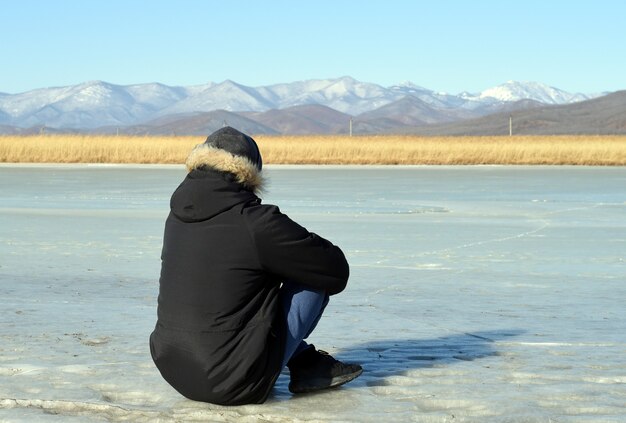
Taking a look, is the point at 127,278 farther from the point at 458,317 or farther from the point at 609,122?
the point at 609,122

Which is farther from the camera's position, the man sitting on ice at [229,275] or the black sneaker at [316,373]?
the black sneaker at [316,373]

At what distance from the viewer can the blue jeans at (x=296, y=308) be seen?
441 centimetres

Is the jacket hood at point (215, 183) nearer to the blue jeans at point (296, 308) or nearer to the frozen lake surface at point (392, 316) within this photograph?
the blue jeans at point (296, 308)

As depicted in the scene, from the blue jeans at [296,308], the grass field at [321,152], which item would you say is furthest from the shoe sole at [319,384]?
the grass field at [321,152]

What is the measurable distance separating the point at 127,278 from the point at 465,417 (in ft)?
15.8

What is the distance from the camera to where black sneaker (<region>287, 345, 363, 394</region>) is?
456 cm

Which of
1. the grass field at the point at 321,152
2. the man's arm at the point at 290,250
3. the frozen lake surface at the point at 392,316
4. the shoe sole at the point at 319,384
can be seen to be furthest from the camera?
the grass field at the point at 321,152

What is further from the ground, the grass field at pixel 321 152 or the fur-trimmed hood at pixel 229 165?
the fur-trimmed hood at pixel 229 165

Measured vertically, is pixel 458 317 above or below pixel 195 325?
below

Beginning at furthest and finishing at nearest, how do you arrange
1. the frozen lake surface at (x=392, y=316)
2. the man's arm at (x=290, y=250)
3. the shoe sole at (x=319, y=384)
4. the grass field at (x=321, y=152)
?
the grass field at (x=321, y=152), the shoe sole at (x=319, y=384), the frozen lake surface at (x=392, y=316), the man's arm at (x=290, y=250)

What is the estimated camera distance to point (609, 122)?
194m

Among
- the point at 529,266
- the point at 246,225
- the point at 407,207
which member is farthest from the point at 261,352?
the point at 407,207

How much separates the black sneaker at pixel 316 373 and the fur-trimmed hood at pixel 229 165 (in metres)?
0.80

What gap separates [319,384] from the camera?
455 centimetres
